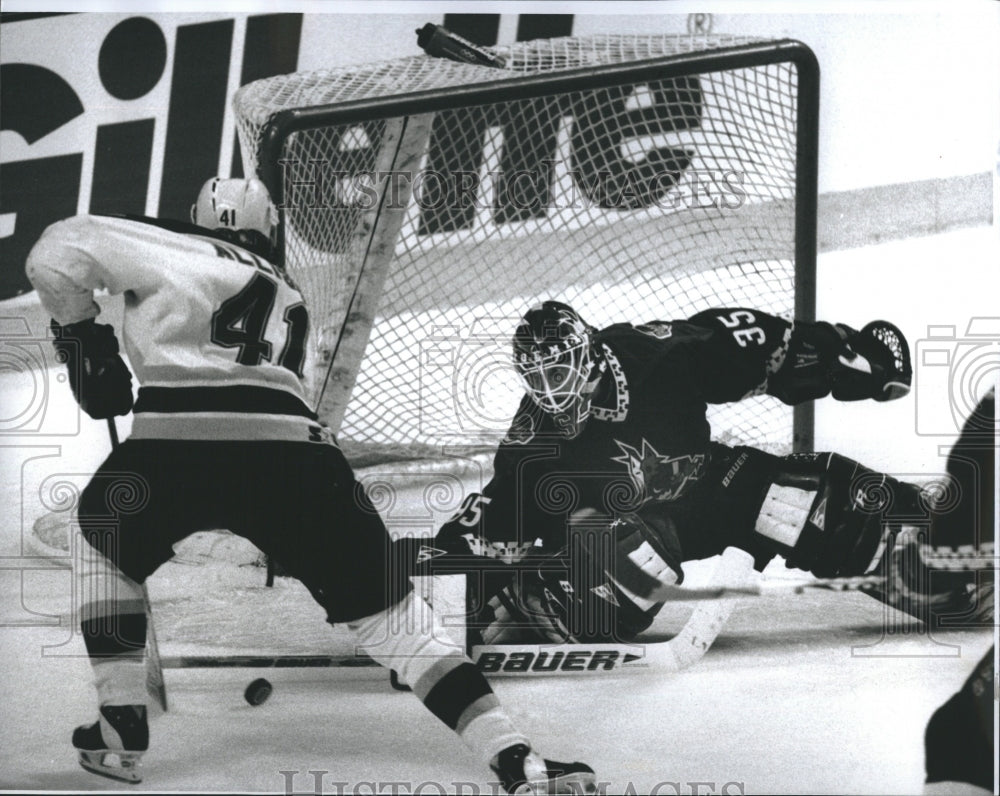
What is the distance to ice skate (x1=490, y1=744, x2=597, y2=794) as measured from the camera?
210 cm

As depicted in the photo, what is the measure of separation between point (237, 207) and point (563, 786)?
130 centimetres

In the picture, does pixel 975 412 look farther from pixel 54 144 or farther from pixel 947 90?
pixel 54 144

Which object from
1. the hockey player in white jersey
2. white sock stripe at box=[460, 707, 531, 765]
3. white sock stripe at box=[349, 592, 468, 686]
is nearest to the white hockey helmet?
the hockey player in white jersey

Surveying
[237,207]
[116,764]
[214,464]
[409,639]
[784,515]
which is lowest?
[116,764]

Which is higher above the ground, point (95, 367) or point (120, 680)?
point (95, 367)

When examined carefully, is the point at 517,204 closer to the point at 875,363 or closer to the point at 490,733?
the point at 875,363

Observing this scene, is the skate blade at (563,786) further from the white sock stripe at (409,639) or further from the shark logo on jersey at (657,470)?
the shark logo on jersey at (657,470)

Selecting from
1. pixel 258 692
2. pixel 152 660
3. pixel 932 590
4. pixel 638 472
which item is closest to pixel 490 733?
pixel 258 692

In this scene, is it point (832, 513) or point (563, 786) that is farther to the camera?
point (832, 513)

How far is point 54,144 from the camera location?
2314 mm

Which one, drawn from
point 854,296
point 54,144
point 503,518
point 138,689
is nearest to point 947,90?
point 854,296

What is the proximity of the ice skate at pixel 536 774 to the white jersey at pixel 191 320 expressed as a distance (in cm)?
73

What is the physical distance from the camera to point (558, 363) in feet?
7.30

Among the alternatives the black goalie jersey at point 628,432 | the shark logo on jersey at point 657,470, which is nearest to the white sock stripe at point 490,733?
the black goalie jersey at point 628,432
